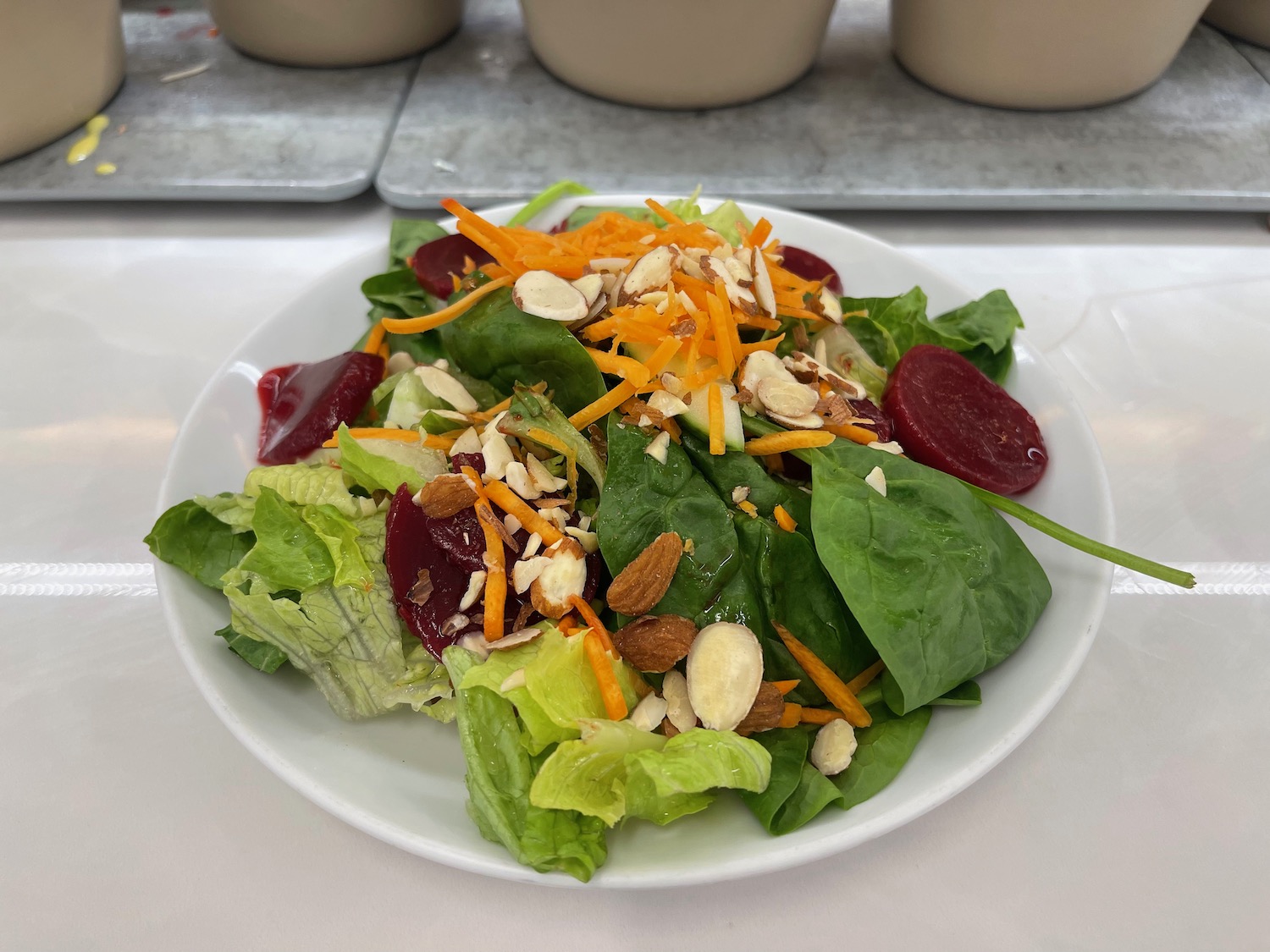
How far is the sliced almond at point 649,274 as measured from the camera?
1124 mm

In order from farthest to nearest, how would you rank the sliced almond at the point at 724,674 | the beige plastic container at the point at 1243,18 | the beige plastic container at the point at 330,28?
the beige plastic container at the point at 1243,18 → the beige plastic container at the point at 330,28 → the sliced almond at the point at 724,674

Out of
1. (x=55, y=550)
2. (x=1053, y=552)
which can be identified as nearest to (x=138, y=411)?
(x=55, y=550)

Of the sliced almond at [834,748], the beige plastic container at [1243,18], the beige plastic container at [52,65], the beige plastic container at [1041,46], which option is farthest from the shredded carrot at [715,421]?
the beige plastic container at [1243,18]

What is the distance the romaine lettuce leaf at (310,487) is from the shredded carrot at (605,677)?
1.20 feet

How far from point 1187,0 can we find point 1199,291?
0.70 m

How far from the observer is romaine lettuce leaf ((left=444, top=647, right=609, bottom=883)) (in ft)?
2.66

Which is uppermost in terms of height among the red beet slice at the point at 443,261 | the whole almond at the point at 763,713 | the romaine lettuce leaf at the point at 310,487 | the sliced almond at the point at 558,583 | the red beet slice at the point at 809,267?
the red beet slice at the point at 809,267

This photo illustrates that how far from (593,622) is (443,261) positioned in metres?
0.74

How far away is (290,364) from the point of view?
1358mm

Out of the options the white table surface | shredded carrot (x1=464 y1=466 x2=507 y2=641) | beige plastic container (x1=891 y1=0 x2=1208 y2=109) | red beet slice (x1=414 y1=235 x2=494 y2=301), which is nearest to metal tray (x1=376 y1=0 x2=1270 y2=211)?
beige plastic container (x1=891 y1=0 x2=1208 y2=109)

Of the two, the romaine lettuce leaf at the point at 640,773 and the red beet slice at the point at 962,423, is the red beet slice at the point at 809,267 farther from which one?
the romaine lettuce leaf at the point at 640,773

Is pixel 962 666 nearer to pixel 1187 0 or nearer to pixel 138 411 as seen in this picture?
pixel 138 411

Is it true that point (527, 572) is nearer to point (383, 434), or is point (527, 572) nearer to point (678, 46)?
point (383, 434)

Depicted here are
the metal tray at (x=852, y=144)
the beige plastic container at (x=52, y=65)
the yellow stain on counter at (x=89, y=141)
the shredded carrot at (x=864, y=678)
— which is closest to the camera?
the shredded carrot at (x=864, y=678)
